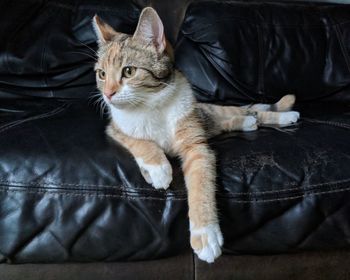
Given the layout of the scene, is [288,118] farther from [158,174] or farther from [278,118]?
[158,174]

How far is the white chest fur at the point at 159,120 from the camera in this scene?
1.08 meters

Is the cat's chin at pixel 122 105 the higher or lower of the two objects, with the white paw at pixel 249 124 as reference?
higher

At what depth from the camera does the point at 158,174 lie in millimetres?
891

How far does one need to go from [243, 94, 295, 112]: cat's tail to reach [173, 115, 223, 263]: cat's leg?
486 millimetres

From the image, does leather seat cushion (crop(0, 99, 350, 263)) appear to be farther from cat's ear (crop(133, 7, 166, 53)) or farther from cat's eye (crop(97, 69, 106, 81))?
cat's ear (crop(133, 7, 166, 53))

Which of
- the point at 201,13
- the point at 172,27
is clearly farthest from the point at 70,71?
the point at 201,13

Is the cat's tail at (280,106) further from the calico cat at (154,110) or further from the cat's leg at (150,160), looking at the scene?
the cat's leg at (150,160)

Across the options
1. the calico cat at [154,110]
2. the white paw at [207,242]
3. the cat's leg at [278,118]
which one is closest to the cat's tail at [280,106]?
the cat's leg at [278,118]

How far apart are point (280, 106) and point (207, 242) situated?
2.69 feet

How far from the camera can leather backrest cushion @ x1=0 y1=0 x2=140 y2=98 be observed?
1479mm

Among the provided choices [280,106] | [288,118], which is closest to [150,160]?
[288,118]

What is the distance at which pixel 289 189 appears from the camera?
36.6 inches

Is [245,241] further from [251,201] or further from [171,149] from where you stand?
[171,149]

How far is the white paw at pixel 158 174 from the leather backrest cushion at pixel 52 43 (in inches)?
30.9
